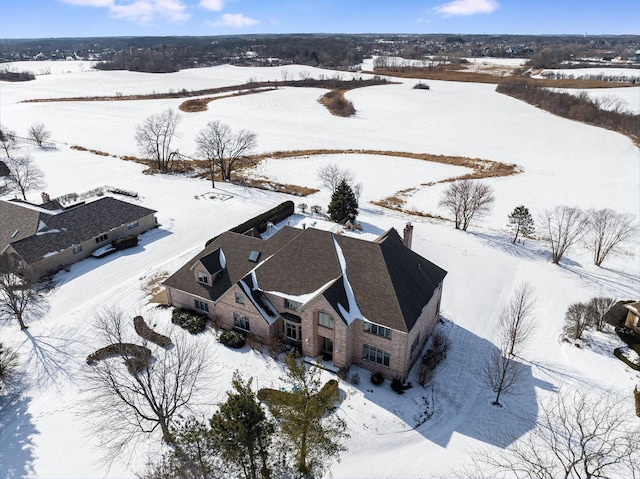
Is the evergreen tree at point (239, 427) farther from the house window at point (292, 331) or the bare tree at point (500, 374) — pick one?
the bare tree at point (500, 374)

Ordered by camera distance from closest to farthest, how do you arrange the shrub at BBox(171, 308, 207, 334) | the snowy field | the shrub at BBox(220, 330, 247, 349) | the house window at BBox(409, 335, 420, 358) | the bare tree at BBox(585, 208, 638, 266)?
the snowy field → the house window at BBox(409, 335, 420, 358) → the shrub at BBox(220, 330, 247, 349) → the shrub at BBox(171, 308, 207, 334) → the bare tree at BBox(585, 208, 638, 266)

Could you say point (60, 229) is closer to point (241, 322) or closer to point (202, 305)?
point (202, 305)

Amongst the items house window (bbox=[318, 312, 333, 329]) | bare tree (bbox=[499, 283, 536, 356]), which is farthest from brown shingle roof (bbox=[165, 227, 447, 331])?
bare tree (bbox=[499, 283, 536, 356])

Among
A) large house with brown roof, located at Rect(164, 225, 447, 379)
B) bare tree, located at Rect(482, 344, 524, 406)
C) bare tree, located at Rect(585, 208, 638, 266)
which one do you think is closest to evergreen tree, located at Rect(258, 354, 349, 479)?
large house with brown roof, located at Rect(164, 225, 447, 379)

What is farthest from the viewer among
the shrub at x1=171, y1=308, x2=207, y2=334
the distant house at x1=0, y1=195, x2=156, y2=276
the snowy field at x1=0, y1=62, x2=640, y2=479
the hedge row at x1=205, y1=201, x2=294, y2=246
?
the hedge row at x1=205, y1=201, x2=294, y2=246

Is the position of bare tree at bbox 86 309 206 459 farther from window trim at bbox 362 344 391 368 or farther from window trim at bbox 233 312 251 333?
window trim at bbox 362 344 391 368

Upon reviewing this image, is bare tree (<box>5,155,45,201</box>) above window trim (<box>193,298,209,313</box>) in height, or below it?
above

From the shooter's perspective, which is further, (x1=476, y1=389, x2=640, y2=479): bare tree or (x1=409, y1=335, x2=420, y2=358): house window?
(x1=409, y1=335, x2=420, y2=358): house window

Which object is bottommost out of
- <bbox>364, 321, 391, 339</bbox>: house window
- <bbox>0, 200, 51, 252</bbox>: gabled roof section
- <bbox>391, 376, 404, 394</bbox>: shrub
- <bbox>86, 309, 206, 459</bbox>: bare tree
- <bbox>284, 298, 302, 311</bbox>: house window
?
<bbox>391, 376, 404, 394</bbox>: shrub
